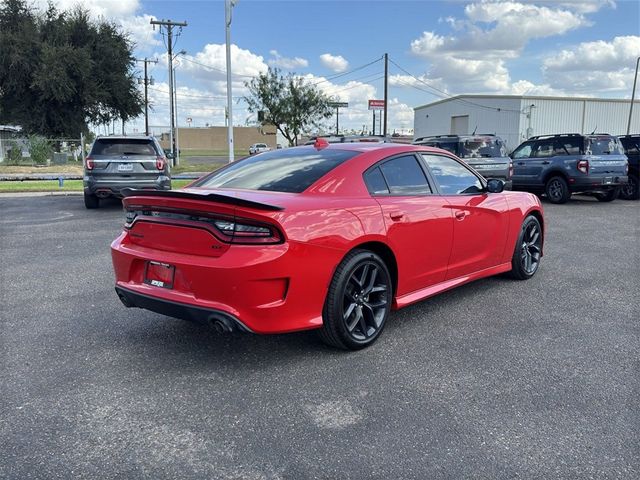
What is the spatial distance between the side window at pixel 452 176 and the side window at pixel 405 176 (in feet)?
0.67

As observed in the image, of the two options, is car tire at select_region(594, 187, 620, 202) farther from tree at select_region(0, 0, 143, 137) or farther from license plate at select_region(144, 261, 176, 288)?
tree at select_region(0, 0, 143, 137)

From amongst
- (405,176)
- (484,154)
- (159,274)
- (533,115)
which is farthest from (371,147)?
(533,115)

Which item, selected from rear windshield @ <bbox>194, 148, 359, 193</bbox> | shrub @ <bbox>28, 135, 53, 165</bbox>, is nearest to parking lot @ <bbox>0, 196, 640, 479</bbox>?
rear windshield @ <bbox>194, 148, 359, 193</bbox>

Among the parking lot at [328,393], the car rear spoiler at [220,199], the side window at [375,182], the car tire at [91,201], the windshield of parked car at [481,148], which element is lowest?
the parking lot at [328,393]

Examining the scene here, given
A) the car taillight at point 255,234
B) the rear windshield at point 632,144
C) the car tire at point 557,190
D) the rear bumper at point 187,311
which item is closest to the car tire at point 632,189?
the rear windshield at point 632,144

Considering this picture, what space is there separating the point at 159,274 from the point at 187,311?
39 centimetres

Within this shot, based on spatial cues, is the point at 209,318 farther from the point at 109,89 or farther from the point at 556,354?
the point at 109,89

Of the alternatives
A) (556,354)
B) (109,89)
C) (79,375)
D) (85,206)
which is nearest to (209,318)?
(79,375)

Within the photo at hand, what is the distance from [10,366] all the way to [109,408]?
1.05 m

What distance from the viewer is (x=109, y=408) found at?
10.4 ft

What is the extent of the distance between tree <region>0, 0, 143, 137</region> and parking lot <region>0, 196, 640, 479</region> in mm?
32525

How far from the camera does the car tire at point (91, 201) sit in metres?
11.9

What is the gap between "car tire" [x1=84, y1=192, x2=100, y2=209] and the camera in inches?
470

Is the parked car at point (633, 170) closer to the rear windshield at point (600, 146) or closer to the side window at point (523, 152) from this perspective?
the rear windshield at point (600, 146)
